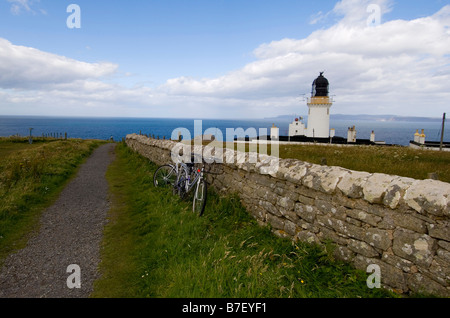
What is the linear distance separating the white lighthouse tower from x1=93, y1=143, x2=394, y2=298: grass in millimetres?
36827

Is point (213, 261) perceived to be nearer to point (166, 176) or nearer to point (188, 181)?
point (188, 181)

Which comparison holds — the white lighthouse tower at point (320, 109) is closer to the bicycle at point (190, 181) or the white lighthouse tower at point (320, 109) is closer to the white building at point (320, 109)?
the white building at point (320, 109)

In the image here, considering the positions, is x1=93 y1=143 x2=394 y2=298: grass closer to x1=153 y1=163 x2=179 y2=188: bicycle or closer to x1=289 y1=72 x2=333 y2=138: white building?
x1=153 y1=163 x2=179 y2=188: bicycle

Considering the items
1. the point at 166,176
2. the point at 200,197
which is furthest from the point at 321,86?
the point at 200,197

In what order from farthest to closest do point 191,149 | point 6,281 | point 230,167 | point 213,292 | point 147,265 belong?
point 191,149
point 230,167
point 147,265
point 6,281
point 213,292

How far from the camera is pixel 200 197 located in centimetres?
677

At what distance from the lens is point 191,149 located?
968 cm

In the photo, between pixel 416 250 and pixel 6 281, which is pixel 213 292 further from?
pixel 6 281

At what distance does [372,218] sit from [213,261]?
257 cm

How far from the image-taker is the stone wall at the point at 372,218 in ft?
10.3
